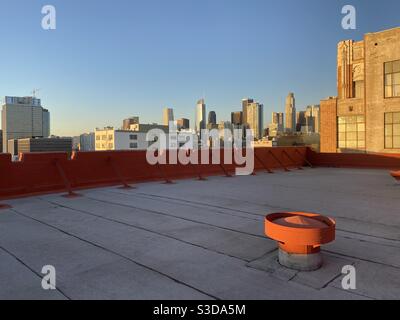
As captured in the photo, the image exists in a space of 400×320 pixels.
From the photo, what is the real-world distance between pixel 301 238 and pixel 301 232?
0.23 ft

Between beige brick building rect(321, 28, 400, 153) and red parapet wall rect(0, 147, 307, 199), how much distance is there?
74.3 feet

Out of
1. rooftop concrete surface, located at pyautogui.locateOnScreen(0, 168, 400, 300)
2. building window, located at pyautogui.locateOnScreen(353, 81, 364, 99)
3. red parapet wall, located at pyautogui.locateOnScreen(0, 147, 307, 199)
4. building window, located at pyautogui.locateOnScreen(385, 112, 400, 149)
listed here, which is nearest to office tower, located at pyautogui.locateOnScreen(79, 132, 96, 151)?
building window, located at pyautogui.locateOnScreen(353, 81, 364, 99)

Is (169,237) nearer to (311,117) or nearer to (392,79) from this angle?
(392,79)

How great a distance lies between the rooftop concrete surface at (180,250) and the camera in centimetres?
322

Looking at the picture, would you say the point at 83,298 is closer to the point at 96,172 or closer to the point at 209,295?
the point at 209,295

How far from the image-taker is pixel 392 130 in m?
29.8

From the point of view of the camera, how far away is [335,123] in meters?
35.8

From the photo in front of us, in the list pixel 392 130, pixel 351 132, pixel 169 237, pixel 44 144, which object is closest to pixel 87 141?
pixel 44 144

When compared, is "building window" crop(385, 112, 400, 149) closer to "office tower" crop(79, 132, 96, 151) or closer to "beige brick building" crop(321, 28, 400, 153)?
"beige brick building" crop(321, 28, 400, 153)

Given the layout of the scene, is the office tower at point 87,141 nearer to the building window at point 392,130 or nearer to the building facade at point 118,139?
the building facade at point 118,139

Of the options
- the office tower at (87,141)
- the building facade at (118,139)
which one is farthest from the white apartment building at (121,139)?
the office tower at (87,141)

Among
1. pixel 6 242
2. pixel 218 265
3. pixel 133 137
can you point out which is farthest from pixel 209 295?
pixel 133 137

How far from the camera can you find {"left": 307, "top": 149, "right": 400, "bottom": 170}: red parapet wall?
19.8 meters
